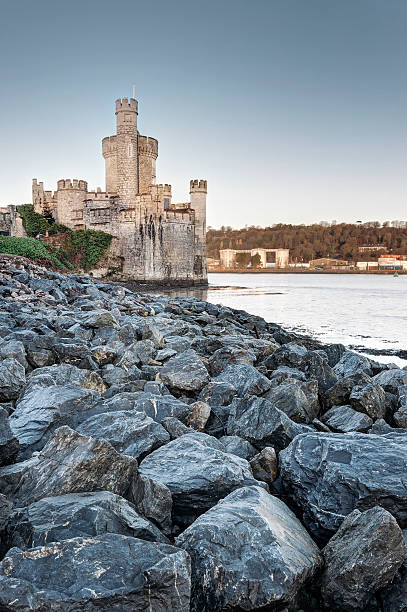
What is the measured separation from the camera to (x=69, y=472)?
2.04 metres

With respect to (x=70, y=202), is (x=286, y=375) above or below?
below

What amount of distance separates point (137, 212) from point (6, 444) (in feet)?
93.9

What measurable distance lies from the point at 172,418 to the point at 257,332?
7.72m

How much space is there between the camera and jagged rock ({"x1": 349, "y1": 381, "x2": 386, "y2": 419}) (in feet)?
12.3

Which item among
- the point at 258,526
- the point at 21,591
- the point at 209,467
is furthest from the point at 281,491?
the point at 21,591

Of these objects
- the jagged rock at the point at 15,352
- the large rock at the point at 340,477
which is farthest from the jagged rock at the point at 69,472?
the jagged rock at the point at 15,352

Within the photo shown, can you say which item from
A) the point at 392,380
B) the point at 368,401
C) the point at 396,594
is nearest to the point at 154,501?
the point at 396,594

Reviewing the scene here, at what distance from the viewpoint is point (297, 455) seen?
96.2 inches

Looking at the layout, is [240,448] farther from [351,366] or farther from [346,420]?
[351,366]

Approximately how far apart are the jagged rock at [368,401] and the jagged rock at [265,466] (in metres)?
1.43

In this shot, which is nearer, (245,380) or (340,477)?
(340,477)

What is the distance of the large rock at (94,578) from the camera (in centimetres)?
137

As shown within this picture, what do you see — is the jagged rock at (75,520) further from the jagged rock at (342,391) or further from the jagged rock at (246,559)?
the jagged rock at (342,391)

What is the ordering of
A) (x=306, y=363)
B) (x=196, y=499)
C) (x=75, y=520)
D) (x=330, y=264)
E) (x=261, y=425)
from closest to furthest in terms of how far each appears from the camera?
(x=75, y=520) → (x=196, y=499) → (x=261, y=425) → (x=306, y=363) → (x=330, y=264)
